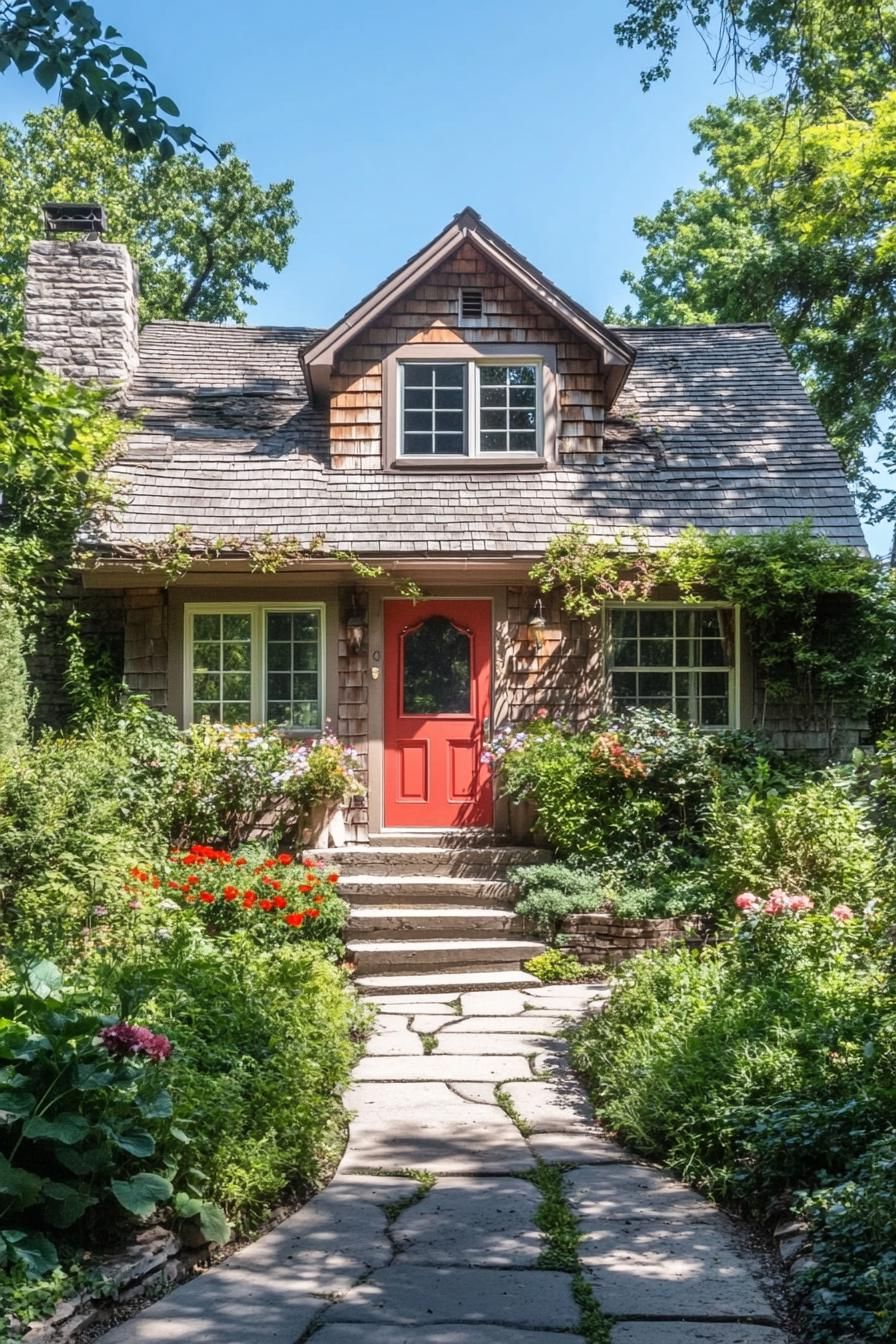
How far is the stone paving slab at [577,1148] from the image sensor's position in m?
4.59

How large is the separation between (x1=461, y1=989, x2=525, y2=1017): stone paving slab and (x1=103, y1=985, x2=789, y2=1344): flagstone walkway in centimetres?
159

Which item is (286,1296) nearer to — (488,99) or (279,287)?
(488,99)

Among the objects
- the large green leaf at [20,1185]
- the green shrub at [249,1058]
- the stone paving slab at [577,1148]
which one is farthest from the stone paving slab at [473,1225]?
the large green leaf at [20,1185]

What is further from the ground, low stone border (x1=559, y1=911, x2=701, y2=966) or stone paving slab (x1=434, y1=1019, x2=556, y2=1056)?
low stone border (x1=559, y1=911, x2=701, y2=966)

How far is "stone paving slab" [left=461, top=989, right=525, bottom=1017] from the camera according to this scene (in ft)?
23.5

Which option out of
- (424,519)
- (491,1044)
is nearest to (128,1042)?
(491,1044)

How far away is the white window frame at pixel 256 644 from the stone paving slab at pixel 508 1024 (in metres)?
4.06

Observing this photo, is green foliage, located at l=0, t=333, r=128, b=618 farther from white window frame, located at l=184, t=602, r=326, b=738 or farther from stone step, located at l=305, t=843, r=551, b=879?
stone step, located at l=305, t=843, r=551, b=879

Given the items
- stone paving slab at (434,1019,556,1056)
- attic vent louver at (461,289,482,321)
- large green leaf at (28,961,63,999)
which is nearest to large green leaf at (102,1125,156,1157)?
large green leaf at (28,961,63,999)

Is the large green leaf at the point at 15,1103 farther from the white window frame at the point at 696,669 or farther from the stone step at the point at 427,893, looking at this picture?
the white window frame at the point at 696,669

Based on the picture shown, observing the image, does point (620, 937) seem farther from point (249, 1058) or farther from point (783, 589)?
point (249, 1058)

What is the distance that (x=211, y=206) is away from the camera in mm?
23406

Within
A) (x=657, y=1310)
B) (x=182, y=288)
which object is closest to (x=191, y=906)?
(x=657, y=1310)

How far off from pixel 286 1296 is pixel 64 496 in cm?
840
